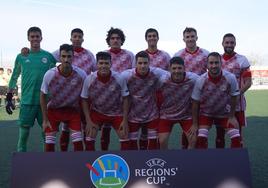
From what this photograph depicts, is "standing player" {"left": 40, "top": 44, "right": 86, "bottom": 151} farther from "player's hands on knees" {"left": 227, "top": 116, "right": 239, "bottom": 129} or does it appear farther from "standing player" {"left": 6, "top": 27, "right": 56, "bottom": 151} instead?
"player's hands on knees" {"left": 227, "top": 116, "right": 239, "bottom": 129}

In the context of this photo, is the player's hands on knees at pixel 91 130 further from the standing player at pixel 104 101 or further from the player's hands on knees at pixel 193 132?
the player's hands on knees at pixel 193 132

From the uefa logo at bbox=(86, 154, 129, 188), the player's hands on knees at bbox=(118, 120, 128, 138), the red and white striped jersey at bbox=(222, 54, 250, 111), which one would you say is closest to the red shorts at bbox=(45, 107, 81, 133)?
the player's hands on knees at bbox=(118, 120, 128, 138)

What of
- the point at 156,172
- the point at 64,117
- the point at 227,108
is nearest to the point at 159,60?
the point at 227,108

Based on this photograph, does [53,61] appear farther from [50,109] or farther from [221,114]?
[221,114]

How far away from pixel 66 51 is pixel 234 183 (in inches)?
90.4

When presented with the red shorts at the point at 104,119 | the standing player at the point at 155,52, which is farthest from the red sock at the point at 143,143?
the red shorts at the point at 104,119

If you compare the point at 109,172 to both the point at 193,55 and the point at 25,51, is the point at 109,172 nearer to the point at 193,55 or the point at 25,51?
the point at 193,55

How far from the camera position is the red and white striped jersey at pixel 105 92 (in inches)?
171

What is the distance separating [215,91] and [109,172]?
1.74 m

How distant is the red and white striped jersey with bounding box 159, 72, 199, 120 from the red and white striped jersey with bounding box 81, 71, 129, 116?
0.48m

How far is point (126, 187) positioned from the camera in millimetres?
3223

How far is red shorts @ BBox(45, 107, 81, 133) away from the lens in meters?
4.35

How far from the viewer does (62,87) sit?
4359 millimetres

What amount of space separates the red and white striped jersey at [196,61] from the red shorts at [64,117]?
161 cm
